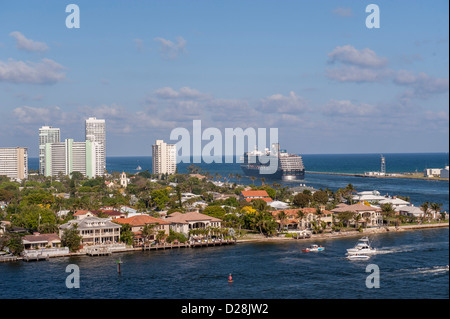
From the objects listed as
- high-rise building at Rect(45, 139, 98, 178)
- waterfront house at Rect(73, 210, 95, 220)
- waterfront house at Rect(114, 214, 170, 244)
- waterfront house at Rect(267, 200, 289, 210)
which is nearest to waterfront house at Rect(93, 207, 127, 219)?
waterfront house at Rect(73, 210, 95, 220)

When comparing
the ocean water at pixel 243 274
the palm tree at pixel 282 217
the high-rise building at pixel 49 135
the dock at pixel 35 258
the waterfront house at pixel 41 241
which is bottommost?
the ocean water at pixel 243 274

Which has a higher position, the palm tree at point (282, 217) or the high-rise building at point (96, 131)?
the high-rise building at point (96, 131)

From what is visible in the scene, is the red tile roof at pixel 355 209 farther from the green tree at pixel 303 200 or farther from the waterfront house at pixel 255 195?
the waterfront house at pixel 255 195

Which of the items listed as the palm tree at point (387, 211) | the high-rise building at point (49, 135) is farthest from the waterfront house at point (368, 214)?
the high-rise building at point (49, 135)

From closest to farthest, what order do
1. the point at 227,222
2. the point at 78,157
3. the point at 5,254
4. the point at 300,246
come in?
the point at 5,254, the point at 300,246, the point at 227,222, the point at 78,157
